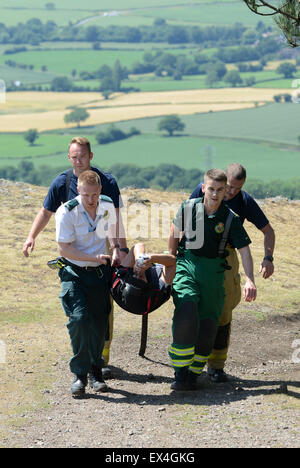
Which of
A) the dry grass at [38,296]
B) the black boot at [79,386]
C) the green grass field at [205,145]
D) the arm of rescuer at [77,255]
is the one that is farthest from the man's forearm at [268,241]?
the green grass field at [205,145]

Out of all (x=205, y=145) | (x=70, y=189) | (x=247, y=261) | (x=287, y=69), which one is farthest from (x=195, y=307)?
(x=287, y=69)

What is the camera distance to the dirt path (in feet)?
17.9

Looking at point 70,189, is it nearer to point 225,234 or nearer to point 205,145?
point 225,234

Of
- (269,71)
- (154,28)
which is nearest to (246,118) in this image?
(269,71)

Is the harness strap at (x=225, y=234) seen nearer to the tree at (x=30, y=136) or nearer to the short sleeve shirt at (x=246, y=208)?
the short sleeve shirt at (x=246, y=208)

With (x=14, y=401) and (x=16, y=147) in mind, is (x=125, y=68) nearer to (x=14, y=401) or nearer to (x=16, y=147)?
(x=16, y=147)

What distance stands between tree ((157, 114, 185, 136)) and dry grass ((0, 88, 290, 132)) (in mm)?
8585

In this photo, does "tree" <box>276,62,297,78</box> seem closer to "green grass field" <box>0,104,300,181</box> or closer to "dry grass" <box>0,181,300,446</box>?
"green grass field" <box>0,104,300,181</box>

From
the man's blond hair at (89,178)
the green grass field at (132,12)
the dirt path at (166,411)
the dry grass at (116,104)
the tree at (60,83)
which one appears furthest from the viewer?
the green grass field at (132,12)

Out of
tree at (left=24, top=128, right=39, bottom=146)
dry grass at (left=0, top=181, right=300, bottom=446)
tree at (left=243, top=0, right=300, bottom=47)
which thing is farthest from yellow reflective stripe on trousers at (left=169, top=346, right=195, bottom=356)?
tree at (left=24, top=128, right=39, bottom=146)

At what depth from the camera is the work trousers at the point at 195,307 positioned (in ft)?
21.4

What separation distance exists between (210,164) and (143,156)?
42.7ft

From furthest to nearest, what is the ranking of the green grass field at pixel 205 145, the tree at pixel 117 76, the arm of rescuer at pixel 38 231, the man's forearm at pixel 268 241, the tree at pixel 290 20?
the tree at pixel 117 76
the green grass field at pixel 205 145
the tree at pixel 290 20
the man's forearm at pixel 268 241
the arm of rescuer at pixel 38 231

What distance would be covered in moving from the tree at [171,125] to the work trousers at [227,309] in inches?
3075
